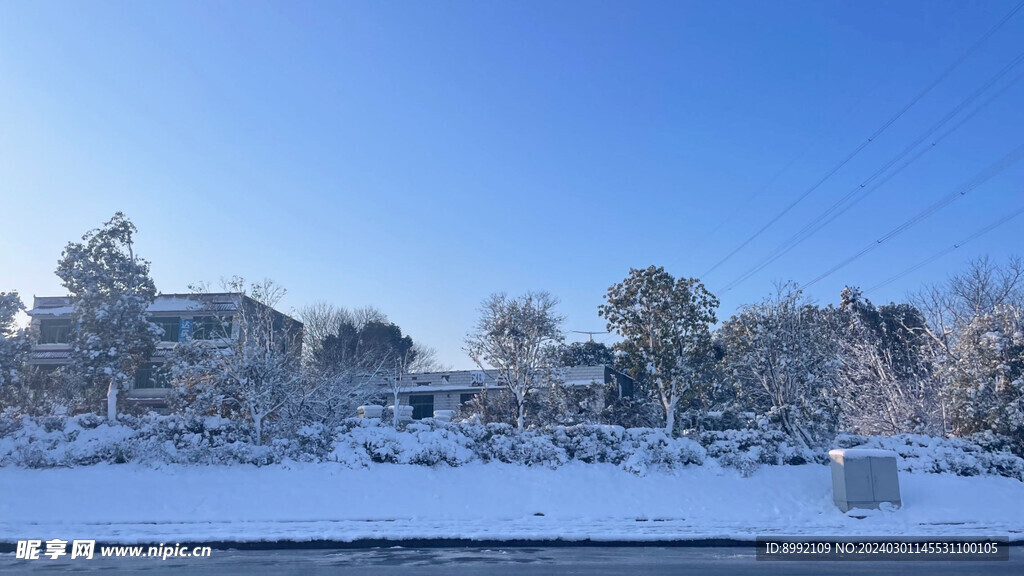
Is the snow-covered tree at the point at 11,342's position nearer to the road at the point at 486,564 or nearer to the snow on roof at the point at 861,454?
the road at the point at 486,564

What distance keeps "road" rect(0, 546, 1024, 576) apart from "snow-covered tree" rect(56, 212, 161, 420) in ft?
46.3

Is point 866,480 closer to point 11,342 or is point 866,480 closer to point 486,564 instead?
point 486,564

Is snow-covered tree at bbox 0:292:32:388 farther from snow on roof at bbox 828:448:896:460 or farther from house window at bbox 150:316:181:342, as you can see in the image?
snow on roof at bbox 828:448:896:460

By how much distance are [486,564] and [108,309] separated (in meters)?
18.9

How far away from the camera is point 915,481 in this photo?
51.8 ft

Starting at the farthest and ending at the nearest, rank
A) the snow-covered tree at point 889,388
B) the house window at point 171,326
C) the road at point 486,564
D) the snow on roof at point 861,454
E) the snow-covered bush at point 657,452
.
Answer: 1. the house window at point 171,326
2. the snow-covered tree at point 889,388
3. the snow-covered bush at point 657,452
4. the snow on roof at point 861,454
5. the road at point 486,564

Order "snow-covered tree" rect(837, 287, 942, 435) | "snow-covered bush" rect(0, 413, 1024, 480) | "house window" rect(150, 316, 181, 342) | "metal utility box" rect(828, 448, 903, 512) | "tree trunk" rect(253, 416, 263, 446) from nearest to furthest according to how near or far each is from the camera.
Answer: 1. "metal utility box" rect(828, 448, 903, 512)
2. "snow-covered bush" rect(0, 413, 1024, 480)
3. "tree trunk" rect(253, 416, 263, 446)
4. "snow-covered tree" rect(837, 287, 942, 435)
5. "house window" rect(150, 316, 181, 342)

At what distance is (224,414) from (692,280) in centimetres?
1538

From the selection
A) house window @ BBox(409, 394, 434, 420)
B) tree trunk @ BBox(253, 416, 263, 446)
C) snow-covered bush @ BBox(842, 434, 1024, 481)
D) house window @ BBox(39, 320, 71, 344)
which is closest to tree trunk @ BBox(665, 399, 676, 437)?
snow-covered bush @ BBox(842, 434, 1024, 481)

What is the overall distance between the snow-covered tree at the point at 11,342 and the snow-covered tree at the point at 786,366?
22807 millimetres

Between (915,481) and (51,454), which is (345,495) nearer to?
(51,454)

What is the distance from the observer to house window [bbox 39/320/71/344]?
4428 centimetres

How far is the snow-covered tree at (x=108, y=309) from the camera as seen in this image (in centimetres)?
2272

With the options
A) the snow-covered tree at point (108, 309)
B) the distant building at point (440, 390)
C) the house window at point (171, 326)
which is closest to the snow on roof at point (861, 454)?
the snow-covered tree at point (108, 309)
